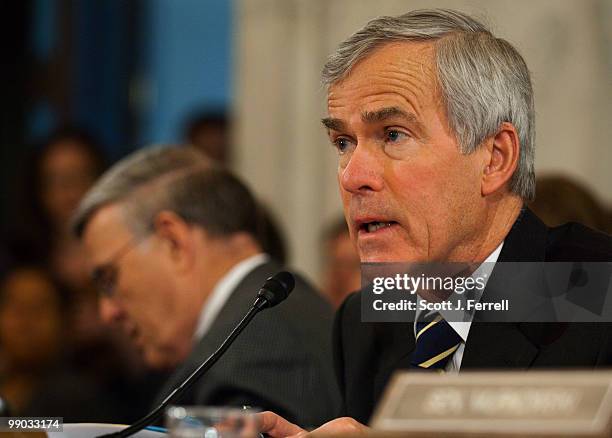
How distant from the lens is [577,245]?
2.50 metres

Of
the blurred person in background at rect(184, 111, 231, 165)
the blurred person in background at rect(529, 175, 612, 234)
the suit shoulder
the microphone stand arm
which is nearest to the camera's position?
the microphone stand arm

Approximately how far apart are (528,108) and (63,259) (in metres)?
3.64

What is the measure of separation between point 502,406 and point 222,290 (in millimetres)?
2399

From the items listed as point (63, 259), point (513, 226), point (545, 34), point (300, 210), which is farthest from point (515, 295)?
point (63, 259)

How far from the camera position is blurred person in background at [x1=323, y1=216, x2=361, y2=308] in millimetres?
4750

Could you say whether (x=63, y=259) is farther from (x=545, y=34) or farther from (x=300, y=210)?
(x=545, y=34)

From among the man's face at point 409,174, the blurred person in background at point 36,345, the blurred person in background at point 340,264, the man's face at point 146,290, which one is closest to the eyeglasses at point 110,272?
the man's face at point 146,290

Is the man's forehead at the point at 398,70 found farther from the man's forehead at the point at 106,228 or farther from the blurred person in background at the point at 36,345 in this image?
the blurred person in background at the point at 36,345

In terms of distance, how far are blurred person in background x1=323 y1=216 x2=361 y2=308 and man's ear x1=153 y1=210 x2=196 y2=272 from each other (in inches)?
34.3

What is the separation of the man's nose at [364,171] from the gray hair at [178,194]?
1.46 meters

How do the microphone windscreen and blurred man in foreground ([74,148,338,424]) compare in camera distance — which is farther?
blurred man in foreground ([74,148,338,424])

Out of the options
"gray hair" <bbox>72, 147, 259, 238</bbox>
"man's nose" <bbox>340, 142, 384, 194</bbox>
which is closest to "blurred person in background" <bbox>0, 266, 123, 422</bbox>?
"gray hair" <bbox>72, 147, 259, 238</bbox>

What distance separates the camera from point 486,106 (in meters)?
2.52

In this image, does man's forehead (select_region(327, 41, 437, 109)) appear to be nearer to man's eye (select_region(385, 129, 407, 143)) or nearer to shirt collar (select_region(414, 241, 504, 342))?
man's eye (select_region(385, 129, 407, 143))
